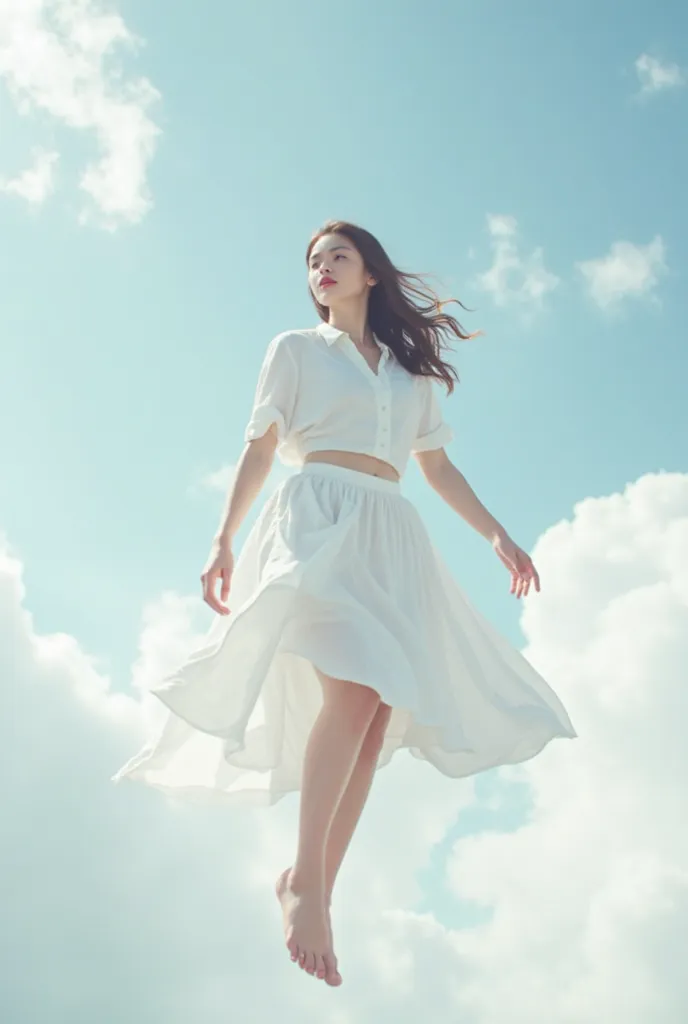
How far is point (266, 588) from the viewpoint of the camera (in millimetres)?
3199

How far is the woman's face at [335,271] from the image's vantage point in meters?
4.05

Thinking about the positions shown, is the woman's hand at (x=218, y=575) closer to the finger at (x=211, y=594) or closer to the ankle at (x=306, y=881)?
the finger at (x=211, y=594)

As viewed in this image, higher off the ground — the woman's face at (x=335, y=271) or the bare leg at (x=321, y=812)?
the woman's face at (x=335, y=271)

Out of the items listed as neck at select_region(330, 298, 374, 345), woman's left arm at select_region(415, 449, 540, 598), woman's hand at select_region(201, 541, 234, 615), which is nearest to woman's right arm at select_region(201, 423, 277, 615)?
woman's hand at select_region(201, 541, 234, 615)

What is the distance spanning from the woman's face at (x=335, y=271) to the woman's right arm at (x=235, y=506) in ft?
2.14

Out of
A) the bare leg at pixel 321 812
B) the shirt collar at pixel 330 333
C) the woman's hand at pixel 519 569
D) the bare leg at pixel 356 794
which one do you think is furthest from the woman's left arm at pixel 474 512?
the bare leg at pixel 321 812

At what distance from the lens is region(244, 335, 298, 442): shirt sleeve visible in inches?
145

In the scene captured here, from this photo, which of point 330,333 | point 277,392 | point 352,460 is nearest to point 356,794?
point 352,460

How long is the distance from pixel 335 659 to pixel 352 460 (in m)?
0.82

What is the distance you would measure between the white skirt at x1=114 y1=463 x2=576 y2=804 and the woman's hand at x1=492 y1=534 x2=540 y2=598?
23 cm

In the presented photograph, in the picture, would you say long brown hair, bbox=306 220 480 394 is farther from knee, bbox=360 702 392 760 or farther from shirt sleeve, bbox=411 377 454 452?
knee, bbox=360 702 392 760

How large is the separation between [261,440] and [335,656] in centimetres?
88

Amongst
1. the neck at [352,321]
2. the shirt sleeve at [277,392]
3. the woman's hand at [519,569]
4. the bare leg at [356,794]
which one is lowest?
the bare leg at [356,794]

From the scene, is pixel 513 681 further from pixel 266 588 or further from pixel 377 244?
pixel 377 244
